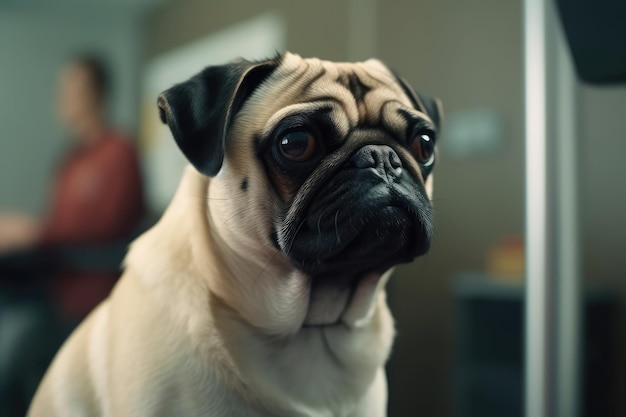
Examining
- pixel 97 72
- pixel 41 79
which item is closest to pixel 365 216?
pixel 97 72

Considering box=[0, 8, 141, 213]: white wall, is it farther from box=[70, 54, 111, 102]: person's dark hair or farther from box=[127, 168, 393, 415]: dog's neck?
box=[127, 168, 393, 415]: dog's neck

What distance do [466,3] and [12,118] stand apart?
86cm

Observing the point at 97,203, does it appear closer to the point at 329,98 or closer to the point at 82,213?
the point at 82,213

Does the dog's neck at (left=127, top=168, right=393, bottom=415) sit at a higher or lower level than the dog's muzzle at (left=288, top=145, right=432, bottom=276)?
lower

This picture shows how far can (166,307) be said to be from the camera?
0.45 meters

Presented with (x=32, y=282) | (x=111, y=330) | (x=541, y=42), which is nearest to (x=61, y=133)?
(x=32, y=282)

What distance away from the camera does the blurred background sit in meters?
0.61

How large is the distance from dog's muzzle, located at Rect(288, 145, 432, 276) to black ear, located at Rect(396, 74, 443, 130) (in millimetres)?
62

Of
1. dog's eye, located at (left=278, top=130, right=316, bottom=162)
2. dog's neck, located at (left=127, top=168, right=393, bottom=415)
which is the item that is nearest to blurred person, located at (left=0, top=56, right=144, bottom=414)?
dog's neck, located at (left=127, top=168, right=393, bottom=415)

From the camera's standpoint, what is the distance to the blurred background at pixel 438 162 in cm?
61

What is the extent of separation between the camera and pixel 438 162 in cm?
58

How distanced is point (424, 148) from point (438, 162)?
13cm

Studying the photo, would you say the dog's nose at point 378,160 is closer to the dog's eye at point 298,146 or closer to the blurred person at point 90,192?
the dog's eye at point 298,146

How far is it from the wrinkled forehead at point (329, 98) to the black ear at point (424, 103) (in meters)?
0.02
